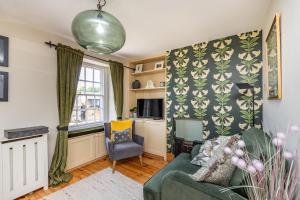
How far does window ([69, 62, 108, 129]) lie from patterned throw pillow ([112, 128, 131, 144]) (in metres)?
0.70

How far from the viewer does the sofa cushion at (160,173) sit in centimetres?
143

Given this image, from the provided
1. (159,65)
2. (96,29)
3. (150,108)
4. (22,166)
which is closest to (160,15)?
(96,29)

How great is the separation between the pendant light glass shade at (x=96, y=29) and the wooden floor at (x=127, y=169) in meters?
2.11

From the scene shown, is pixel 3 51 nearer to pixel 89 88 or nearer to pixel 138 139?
pixel 89 88

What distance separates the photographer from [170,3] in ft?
5.33

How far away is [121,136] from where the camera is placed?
9.63 ft

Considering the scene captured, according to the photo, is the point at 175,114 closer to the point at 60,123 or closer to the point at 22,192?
the point at 60,123

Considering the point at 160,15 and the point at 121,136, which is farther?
the point at 121,136

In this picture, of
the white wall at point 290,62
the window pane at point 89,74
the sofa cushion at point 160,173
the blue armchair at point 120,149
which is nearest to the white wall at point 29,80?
the window pane at point 89,74

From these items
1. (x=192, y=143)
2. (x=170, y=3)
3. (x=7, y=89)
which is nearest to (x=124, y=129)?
(x=192, y=143)

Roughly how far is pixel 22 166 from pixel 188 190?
2095mm

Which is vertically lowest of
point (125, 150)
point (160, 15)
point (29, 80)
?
point (125, 150)

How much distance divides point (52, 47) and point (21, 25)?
435mm

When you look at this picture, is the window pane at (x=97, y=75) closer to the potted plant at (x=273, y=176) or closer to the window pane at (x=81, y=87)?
the window pane at (x=81, y=87)
